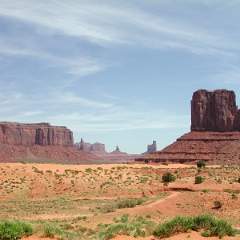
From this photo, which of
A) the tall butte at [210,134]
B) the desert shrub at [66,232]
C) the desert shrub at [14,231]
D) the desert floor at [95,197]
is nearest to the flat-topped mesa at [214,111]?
the tall butte at [210,134]

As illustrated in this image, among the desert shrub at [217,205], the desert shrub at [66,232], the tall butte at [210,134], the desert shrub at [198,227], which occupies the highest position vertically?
the tall butte at [210,134]

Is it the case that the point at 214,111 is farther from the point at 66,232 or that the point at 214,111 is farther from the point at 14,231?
the point at 14,231

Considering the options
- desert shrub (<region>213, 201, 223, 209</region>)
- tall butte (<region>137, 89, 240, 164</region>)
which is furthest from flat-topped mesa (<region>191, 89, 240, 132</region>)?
desert shrub (<region>213, 201, 223, 209</region>)

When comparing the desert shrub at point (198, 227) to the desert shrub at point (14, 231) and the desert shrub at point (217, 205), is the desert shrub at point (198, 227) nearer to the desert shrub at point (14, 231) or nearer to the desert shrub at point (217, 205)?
the desert shrub at point (14, 231)

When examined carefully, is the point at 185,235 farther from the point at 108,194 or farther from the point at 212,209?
the point at 108,194

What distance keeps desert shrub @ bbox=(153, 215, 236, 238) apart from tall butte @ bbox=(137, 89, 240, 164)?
97.2 m

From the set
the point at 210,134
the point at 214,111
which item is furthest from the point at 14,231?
the point at 214,111

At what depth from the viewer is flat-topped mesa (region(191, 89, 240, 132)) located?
507ft

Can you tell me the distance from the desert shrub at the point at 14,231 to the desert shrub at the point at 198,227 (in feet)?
16.6

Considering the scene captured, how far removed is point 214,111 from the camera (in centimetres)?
15850

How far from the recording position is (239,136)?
142000 mm

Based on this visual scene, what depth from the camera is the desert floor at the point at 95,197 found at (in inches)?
1229

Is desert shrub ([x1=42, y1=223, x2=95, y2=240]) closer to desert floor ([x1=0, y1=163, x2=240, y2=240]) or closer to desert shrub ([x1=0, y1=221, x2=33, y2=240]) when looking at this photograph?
desert floor ([x1=0, y1=163, x2=240, y2=240])

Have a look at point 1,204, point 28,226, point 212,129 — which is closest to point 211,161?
point 212,129
